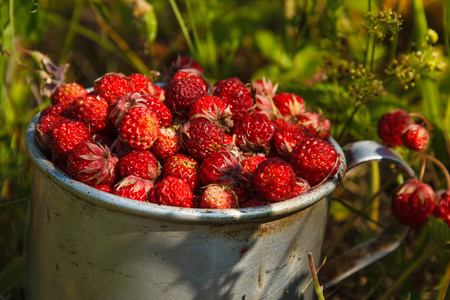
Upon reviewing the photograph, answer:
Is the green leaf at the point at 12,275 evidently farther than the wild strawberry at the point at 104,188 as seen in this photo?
Yes

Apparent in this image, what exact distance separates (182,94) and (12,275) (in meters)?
0.52

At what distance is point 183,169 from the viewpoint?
0.77m

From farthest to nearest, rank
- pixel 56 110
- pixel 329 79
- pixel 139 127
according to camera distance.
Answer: pixel 329 79, pixel 56 110, pixel 139 127

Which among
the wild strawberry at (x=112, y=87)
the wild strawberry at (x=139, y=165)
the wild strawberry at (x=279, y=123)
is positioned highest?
the wild strawberry at (x=112, y=87)

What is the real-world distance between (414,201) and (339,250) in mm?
501

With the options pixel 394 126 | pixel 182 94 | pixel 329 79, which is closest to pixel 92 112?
pixel 182 94

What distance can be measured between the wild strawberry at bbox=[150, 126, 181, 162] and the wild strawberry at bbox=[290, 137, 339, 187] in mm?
186

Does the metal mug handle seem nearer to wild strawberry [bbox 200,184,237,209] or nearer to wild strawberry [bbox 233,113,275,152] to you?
wild strawberry [bbox 233,113,275,152]

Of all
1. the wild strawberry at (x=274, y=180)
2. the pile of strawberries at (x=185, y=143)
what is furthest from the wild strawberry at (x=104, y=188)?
the wild strawberry at (x=274, y=180)

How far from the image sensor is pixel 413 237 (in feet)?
4.60

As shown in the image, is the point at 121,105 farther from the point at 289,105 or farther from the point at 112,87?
the point at 289,105

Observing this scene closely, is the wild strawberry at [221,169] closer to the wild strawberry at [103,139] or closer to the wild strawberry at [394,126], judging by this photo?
the wild strawberry at [103,139]

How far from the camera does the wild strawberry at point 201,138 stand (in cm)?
79

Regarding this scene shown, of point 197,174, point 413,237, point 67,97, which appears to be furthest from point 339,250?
point 67,97
